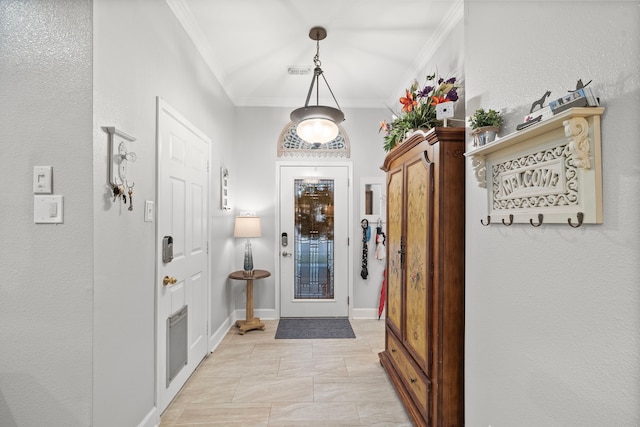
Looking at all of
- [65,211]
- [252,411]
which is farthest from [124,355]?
[252,411]

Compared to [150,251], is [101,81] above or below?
A: above

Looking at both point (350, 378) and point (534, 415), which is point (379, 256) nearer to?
point (350, 378)

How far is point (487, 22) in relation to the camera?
1.45 meters

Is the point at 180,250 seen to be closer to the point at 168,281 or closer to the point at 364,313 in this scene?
the point at 168,281

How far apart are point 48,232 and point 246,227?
7.74ft

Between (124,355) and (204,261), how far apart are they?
4.34 ft

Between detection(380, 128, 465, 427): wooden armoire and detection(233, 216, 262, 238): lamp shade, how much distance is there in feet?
6.98

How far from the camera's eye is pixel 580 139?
34.5 inches

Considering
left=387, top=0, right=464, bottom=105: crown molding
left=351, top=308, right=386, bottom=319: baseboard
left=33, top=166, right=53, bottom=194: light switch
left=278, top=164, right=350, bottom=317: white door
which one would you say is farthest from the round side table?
left=387, top=0, right=464, bottom=105: crown molding

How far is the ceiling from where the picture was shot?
235 centimetres

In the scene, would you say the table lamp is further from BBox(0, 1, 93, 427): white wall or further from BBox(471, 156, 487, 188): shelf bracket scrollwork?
Answer: BBox(471, 156, 487, 188): shelf bracket scrollwork

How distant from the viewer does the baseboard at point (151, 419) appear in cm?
189

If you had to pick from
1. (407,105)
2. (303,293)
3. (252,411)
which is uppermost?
(407,105)

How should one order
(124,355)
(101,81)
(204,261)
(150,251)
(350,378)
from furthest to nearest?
(204,261)
(350,378)
(150,251)
(124,355)
(101,81)
